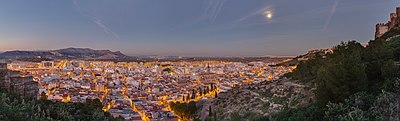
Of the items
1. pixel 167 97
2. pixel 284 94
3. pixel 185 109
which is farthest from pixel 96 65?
pixel 284 94

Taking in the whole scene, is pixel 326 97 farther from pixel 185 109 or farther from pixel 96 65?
pixel 96 65

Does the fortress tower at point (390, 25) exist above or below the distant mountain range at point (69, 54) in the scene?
above

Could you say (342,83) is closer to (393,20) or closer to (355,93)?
(355,93)

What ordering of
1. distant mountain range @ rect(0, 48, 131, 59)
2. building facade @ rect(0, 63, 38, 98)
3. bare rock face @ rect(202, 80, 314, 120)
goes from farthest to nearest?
distant mountain range @ rect(0, 48, 131, 59) < bare rock face @ rect(202, 80, 314, 120) < building facade @ rect(0, 63, 38, 98)

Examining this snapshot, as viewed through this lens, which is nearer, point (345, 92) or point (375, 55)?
point (345, 92)

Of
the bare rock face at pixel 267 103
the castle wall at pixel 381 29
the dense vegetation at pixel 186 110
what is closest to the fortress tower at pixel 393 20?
the castle wall at pixel 381 29

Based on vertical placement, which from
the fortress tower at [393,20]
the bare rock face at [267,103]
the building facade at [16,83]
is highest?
the fortress tower at [393,20]

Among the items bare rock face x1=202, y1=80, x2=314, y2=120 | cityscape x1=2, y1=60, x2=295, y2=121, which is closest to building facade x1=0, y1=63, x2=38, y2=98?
cityscape x1=2, y1=60, x2=295, y2=121

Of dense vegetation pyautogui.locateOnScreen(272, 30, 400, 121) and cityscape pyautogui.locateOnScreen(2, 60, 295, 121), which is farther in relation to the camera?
cityscape pyautogui.locateOnScreen(2, 60, 295, 121)

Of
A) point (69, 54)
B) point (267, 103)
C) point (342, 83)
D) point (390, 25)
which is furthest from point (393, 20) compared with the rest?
point (69, 54)

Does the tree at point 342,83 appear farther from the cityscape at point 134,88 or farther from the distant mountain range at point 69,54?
the distant mountain range at point 69,54

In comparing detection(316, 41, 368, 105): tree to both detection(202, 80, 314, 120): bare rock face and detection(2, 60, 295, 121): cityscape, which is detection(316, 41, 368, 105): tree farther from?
detection(2, 60, 295, 121): cityscape
